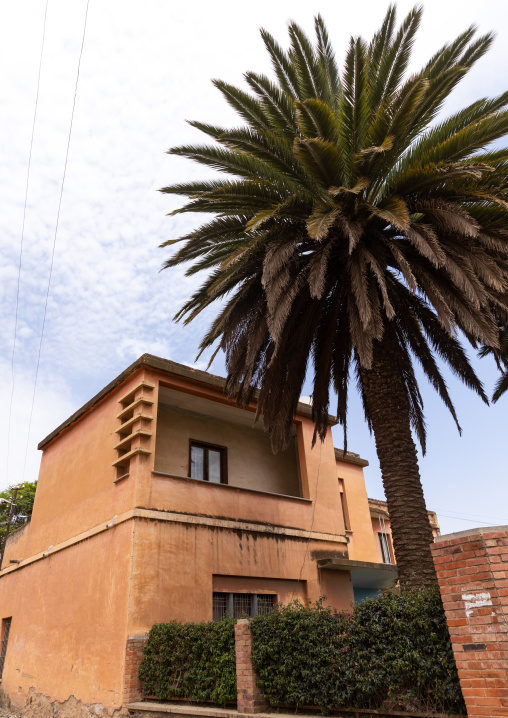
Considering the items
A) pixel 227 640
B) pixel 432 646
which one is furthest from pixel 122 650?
pixel 432 646

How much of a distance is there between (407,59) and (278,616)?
8803mm

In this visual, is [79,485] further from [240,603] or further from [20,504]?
[20,504]

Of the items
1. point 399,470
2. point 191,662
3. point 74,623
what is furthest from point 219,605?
point 399,470

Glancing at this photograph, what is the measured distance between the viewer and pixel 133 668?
9055 millimetres

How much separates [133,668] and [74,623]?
2.69 meters

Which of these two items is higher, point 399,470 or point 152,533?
point 399,470

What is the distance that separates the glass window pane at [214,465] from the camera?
538 inches

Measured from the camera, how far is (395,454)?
8.51 m

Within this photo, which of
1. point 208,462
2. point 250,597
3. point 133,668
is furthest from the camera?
point 208,462

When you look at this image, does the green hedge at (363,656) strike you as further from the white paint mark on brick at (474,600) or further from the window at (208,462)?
the window at (208,462)

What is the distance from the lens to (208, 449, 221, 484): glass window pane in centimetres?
1366

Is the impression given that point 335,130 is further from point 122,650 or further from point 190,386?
point 122,650

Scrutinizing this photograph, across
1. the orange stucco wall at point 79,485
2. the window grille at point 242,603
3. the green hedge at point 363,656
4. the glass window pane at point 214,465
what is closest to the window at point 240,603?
the window grille at point 242,603

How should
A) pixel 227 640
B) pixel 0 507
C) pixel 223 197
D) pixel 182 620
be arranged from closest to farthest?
pixel 227 640 < pixel 223 197 < pixel 182 620 < pixel 0 507
